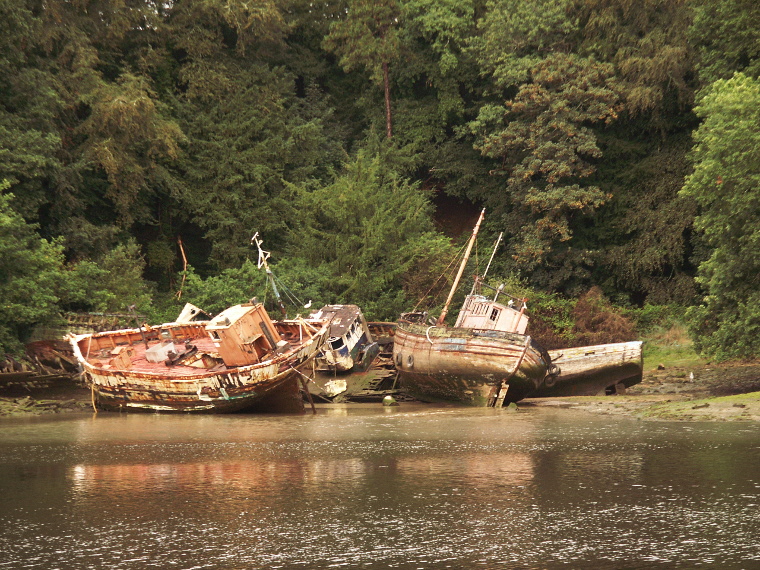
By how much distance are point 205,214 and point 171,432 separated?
85.4 ft

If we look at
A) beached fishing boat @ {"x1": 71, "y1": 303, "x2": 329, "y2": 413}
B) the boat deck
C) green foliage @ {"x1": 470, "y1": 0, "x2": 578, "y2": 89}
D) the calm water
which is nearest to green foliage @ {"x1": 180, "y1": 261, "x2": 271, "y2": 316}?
the boat deck

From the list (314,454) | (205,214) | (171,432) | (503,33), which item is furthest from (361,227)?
(314,454)

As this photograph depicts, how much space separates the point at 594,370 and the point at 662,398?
11.8 feet

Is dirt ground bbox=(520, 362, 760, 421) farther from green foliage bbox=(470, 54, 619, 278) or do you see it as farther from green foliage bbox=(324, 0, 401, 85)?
green foliage bbox=(324, 0, 401, 85)

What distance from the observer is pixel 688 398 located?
30.6 meters

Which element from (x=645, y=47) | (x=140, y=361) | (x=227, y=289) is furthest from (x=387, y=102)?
(x=140, y=361)

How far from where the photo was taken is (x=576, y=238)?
169ft

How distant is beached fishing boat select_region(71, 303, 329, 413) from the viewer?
101ft

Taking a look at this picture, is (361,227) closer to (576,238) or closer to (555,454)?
(576,238)

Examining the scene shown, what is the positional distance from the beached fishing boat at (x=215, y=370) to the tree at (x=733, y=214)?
13.2 metres

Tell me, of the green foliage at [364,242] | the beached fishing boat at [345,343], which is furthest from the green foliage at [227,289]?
the beached fishing boat at [345,343]

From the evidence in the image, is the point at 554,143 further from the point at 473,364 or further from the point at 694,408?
the point at 694,408

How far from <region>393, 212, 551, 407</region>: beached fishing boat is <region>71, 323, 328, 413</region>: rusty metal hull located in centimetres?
382

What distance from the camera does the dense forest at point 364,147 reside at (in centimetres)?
4303
